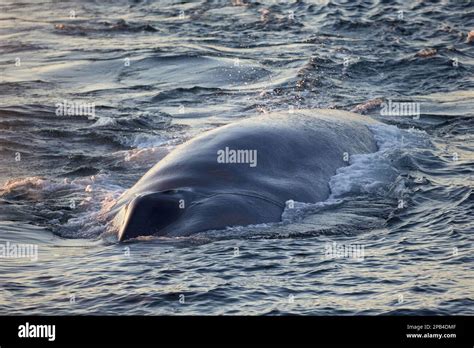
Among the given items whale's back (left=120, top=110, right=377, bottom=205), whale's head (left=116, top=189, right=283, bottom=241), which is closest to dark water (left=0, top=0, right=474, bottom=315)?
whale's head (left=116, top=189, right=283, bottom=241)

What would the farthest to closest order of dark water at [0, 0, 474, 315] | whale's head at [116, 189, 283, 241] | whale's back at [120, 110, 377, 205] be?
whale's back at [120, 110, 377, 205]
whale's head at [116, 189, 283, 241]
dark water at [0, 0, 474, 315]

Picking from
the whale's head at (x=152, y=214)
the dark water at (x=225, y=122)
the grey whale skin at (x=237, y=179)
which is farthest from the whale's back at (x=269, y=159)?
the whale's head at (x=152, y=214)

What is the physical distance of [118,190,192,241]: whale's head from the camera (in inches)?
441

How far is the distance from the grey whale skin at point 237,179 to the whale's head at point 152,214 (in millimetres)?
11

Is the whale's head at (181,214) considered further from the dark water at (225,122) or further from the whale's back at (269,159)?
the whale's back at (269,159)

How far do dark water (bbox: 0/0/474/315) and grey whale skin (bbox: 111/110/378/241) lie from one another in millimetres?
204

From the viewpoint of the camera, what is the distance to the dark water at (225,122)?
Answer: 33.1 feet

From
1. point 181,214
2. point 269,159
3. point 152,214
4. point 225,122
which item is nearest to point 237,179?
point 269,159

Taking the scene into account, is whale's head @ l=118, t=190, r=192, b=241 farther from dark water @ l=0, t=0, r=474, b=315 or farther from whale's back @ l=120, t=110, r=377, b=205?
whale's back @ l=120, t=110, r=377, b=205

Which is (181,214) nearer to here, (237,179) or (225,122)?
(237,179)

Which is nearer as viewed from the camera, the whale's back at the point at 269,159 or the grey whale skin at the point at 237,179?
the grey whale skin at the point at 237,179

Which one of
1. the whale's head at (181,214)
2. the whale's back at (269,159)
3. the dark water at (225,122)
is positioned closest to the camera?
the dark water at (225,122)

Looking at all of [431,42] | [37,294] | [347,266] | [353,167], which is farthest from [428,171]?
[431,42]

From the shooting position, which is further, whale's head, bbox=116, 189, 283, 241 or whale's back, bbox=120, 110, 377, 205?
whale's back, bbox=120, 110, 377, 205
